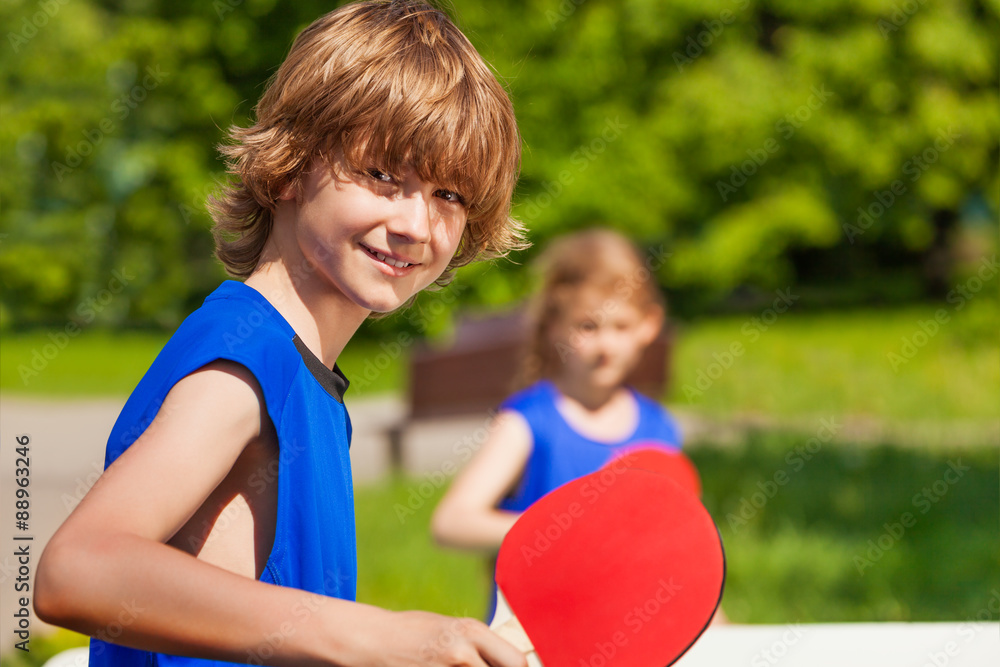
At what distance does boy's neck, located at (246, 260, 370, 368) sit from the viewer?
1.06 meters

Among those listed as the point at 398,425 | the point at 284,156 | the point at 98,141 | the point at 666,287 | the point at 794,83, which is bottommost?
the point at 666,287

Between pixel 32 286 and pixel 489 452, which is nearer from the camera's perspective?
pixel 489 452

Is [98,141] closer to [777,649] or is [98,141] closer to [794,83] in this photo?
[794,83]

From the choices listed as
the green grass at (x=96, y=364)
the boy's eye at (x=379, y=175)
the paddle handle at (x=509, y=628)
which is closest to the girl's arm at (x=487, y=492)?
the paddle handle at (x=509, y=628)

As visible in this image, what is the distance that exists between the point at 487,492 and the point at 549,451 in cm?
22

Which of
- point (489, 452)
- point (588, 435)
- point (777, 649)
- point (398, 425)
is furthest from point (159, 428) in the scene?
point (398, 425)

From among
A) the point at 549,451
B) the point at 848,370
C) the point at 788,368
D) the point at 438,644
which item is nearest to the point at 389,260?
the point at 438,644

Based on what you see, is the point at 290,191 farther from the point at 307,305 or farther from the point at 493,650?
the point at 493,650

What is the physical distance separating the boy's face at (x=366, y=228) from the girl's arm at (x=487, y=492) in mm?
1060

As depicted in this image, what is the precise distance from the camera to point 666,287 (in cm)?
1234

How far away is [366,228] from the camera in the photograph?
1.02 metres

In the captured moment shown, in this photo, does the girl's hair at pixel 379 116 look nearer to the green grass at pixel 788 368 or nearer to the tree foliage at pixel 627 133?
the green grass at pixel 788 368

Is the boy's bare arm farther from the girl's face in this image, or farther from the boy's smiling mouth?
the girl's face

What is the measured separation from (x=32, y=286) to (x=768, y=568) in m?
10.4
